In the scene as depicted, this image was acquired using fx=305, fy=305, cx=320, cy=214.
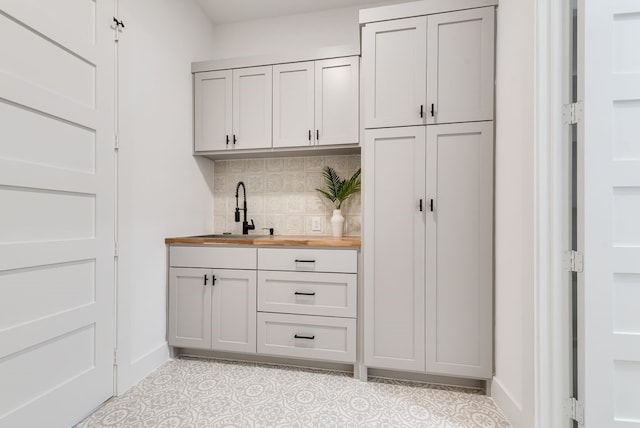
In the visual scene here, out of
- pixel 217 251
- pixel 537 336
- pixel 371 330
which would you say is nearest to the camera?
pixel 537 336

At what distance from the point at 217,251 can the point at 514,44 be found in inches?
87.4

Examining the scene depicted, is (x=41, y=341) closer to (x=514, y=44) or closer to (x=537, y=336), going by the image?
(x=537, y=336)

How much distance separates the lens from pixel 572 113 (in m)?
1.30

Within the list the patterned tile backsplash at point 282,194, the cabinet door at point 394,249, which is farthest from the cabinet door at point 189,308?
the cabinet door at point 394,249

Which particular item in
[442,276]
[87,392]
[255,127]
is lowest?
[87,392]

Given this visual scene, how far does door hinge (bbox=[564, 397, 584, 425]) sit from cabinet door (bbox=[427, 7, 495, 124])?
1.47 metres

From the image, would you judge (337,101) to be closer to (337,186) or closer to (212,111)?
(337,186)

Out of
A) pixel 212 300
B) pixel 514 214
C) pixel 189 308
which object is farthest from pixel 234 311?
pixel 514 214

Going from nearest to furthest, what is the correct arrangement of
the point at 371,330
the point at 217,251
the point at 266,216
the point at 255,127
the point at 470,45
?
the point at 470,45 < the point at 371,330 < the point at 217,251 < the point at 255,127 < the point at 266,216

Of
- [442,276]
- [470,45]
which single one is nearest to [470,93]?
[470,45]

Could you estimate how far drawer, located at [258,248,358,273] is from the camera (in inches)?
80.8

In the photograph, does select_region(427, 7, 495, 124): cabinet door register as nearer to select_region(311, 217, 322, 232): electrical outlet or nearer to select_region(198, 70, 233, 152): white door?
select_region(311, 217, 322, 232): electrical outlet

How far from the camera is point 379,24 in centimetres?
196

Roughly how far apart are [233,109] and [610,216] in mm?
2443
